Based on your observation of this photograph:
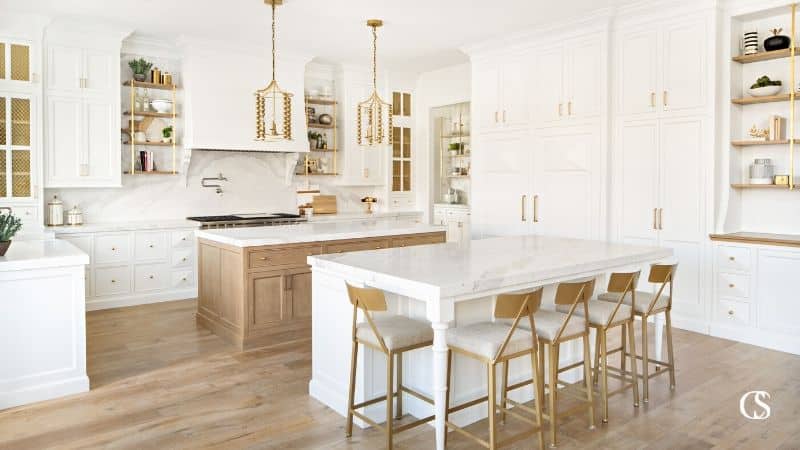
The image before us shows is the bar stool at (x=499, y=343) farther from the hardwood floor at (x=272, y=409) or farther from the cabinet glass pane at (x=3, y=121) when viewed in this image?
the cabinet glass pane at (x=3, y=121)

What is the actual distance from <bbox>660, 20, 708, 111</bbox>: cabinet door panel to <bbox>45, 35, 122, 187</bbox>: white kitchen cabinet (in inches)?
210

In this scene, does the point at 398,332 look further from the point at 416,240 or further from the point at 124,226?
the point at 124,226

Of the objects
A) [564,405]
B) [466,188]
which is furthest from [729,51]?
[466,188]

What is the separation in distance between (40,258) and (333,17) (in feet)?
11.3

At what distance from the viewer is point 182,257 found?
21.5 ft

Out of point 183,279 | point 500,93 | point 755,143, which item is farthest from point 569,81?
point 183,279

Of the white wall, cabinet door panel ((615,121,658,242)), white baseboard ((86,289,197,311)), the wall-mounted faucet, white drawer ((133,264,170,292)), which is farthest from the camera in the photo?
the white wall

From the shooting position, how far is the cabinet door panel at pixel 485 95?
6863 mm

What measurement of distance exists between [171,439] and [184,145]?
14.4ft

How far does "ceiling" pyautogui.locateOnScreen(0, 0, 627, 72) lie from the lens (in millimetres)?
5344

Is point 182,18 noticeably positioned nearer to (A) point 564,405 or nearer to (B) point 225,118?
(B) point 225,118

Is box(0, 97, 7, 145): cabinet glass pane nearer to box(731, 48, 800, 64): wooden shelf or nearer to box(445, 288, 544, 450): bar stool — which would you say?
box(445, 288, 544, 450): bar stool

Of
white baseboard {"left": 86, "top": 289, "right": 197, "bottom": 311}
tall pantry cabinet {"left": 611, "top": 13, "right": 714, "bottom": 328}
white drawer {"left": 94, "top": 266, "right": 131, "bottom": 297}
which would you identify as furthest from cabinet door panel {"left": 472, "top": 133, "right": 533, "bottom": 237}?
white drawer {"left": 94, "top": 266, "right": 131, "bottom": 297}

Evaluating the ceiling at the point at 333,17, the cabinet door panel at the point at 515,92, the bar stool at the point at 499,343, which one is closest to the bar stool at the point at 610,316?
the bar stool at the point at 499,343
